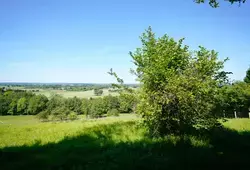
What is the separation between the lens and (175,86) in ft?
40.4

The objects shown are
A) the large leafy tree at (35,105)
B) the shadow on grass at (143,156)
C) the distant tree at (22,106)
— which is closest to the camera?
the shadow on grass at (143,156)

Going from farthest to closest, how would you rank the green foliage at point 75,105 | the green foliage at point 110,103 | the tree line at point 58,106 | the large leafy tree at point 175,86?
the green foliage at point 75,105
the green foliage at point 110,103
the tree line at point 58,106
the large leafy tree at point 175,86

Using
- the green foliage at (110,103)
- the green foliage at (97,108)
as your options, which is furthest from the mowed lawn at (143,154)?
the green foliage at (110,103)

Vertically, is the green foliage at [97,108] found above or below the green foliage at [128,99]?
below

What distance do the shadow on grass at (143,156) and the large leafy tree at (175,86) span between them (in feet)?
4.23

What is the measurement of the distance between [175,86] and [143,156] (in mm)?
4488

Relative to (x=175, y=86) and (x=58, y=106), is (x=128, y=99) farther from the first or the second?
(x=58, y=106)

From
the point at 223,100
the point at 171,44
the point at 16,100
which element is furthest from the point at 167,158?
the point at 16,100

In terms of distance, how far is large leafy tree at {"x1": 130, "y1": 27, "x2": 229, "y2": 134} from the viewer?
12734mm

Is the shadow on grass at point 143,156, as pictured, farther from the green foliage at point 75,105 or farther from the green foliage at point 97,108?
the green foliage at point 75,105

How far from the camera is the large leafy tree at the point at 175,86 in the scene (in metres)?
12.7

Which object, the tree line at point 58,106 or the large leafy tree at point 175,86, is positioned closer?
the large leafy tree at point 175,86

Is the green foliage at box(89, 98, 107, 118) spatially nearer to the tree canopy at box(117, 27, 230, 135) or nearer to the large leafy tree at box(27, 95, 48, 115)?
the large leafy tree at box(27, 95, 48, 115)

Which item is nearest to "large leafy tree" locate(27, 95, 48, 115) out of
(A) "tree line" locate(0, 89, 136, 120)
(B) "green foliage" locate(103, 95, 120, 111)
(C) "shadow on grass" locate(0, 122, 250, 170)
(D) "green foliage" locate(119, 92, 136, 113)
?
(A) "tree line" locate(0, 89, 136, 120)
